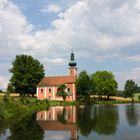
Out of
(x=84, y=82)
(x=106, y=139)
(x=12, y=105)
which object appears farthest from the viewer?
(x=84, y=82)

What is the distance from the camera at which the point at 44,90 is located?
323ft

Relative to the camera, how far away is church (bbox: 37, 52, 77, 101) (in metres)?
93.9

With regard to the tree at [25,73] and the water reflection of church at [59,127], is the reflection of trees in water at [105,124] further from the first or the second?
the tree at [25,73]

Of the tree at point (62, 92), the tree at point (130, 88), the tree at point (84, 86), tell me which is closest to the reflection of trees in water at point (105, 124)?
the tree at point (84, 86)

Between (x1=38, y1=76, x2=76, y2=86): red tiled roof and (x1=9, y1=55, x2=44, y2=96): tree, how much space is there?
465 centimetres

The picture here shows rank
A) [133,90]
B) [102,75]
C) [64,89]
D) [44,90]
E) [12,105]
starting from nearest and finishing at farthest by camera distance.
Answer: [12,105]
[64,89]
[44,90]
[102,75]
[133,90]

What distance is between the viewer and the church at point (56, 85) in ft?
308

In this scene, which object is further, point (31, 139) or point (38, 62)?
point (38, 62)

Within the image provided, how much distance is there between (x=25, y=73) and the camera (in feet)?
296

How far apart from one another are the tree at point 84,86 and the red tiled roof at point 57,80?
20.3 ft

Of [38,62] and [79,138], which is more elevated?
[38,62]

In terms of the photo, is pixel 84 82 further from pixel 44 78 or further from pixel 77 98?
pixel 44 78

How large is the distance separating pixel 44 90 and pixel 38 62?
9676 millimetres

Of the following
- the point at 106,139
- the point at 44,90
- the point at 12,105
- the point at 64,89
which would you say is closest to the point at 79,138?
the point at 106,139
